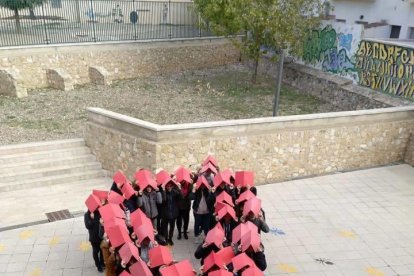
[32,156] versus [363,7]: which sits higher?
[363,7]

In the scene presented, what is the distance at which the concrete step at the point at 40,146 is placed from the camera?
406 inches

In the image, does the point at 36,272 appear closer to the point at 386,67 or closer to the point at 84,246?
the point at 84,246

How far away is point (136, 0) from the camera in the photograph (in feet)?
69.4

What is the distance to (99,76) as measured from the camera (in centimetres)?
1731

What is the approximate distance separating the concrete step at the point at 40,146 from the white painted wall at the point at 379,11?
14605mm

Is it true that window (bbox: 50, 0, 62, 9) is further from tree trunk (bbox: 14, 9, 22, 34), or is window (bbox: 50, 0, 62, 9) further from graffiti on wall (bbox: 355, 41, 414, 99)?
graffiti on wall (bbox: 355, 41, 414, 99)

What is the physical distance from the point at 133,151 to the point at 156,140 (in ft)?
2.74

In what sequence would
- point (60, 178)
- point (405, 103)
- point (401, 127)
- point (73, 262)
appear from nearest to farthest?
point (73, 262)
point (60, 178)
point (401, 127)
point (405, 103)

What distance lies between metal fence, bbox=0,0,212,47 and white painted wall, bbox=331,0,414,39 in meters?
7.58

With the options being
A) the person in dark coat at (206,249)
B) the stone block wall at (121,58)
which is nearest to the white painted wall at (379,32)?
the stone block wall at (121,58)

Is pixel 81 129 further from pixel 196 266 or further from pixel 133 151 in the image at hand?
pixel 196 266

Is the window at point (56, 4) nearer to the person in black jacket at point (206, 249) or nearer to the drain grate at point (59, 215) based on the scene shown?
the drain grate at point (59, 215)

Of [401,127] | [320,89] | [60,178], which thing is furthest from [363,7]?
[60,178]

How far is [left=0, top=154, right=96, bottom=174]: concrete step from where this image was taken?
32.7 feet
